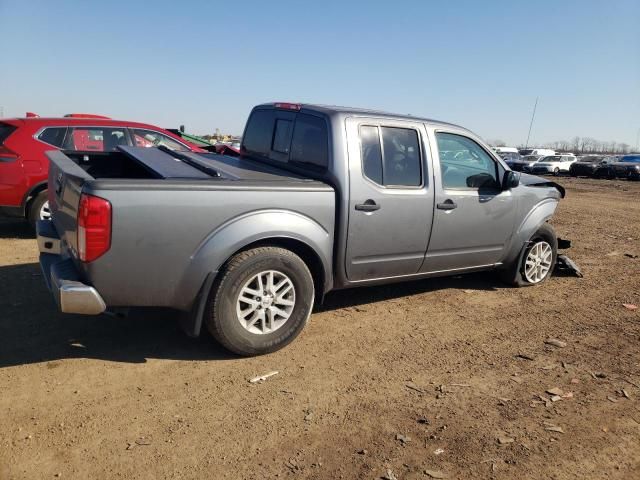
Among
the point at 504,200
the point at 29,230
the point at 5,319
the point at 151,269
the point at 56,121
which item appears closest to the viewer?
the point at 151,269

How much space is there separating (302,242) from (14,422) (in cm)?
212

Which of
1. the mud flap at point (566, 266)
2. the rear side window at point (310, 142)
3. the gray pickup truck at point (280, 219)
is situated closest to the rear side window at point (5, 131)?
the gray pickup truck at point (280, 219)

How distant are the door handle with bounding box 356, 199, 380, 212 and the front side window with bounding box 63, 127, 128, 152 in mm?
4473

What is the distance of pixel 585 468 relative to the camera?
2.69m

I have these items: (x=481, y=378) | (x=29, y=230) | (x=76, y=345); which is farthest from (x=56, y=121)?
(x=481, y=378)

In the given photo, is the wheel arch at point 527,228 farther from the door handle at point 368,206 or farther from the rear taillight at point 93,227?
the rear taillight at point 93,227

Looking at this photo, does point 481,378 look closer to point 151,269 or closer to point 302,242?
point 302,242

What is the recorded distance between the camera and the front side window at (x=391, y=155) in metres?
4.22

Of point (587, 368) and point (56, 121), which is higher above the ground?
point (56, 121)

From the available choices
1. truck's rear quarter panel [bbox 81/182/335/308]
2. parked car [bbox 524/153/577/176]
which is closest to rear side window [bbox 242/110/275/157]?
truck's rear quarter panel [bbox 81/182/335/308]

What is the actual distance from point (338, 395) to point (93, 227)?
188 cm

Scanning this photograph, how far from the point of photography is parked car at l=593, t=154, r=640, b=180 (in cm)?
2958

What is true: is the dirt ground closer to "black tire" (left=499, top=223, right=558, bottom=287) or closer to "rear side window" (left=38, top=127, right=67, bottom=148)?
"black tire" (left=499, top=223, right=558, bottom=287)

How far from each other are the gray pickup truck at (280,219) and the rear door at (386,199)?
1cm
